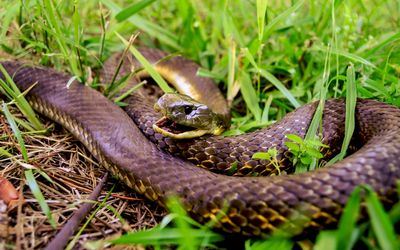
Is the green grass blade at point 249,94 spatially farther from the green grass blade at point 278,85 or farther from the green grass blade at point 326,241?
the green grass blade at point 326,241

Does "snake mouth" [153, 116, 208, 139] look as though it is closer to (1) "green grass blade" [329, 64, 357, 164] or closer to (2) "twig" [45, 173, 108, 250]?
(2) "twig" [45, 173, 108, 250]

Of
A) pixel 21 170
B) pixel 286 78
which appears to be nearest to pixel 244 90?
pixel 286 78

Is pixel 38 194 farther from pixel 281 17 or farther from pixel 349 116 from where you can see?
pixel 281 17

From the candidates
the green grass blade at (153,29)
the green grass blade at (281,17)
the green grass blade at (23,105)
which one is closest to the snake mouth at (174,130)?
the green grass blade at (23,105)

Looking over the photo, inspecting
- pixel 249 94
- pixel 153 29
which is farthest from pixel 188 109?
pixel 153 29

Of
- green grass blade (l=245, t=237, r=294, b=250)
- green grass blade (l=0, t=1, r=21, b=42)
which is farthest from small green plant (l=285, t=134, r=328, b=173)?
green grass blade (l=0, t=1, r=21, b=42)

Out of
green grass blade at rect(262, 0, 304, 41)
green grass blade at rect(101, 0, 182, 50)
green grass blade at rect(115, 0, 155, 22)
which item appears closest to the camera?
green grass blade at rect(262, 0, 304, 41)
